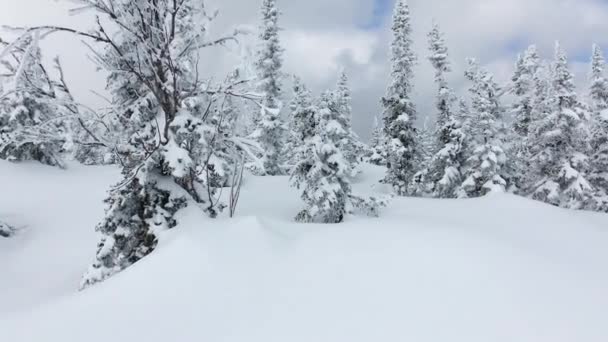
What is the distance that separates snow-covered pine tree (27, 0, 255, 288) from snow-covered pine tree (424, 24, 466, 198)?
67.9 ft

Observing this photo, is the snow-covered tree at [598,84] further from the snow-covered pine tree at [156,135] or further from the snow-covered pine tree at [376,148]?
the snow-covered pine tree at [156,135]

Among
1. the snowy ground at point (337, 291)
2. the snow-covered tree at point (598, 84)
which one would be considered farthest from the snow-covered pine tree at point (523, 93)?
the snowy ground at point (337, 291)

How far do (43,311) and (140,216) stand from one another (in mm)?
2869

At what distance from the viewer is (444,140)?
2683 cm

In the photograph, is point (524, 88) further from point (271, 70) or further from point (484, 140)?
point (271, 70)

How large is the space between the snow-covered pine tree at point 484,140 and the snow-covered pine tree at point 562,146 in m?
2.48

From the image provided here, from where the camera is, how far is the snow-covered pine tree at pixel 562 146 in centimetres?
2239

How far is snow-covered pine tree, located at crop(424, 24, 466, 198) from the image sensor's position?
2530 cm

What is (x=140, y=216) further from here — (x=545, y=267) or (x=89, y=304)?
(x=545, y=267)

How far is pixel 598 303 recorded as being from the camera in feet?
14.6

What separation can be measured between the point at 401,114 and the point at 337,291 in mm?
24717

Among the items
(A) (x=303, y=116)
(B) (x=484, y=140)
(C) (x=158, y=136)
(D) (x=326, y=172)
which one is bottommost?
(D) (x=326, y=172)

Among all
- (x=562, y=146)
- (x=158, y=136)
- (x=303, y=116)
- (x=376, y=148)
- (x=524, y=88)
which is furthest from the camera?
(x=376, y=148)

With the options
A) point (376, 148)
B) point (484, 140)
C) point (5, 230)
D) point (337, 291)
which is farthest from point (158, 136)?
point (376, 148)
